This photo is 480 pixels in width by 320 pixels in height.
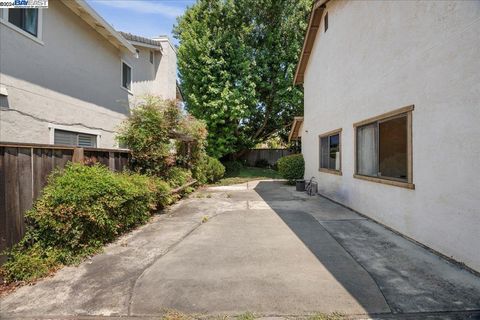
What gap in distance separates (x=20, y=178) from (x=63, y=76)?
4.65 meters

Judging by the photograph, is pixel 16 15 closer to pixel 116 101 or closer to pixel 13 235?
pixel 116 101

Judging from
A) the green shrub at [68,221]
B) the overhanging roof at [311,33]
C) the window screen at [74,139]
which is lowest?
the green shrub at [68,221]

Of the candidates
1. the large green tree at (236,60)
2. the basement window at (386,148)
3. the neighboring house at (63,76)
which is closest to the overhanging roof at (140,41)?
the neighboring house at (63,76)

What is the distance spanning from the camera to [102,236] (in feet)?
14.6

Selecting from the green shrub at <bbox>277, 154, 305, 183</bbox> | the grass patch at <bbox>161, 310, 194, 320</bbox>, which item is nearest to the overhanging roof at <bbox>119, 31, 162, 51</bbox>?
A: the green shrub at <bbox>277, 154, 305, 183</bbox>

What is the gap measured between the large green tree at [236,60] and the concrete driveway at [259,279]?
11.0 m

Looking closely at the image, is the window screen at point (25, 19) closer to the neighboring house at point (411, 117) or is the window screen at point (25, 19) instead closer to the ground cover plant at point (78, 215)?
the ground cover plant at point (78, 215)

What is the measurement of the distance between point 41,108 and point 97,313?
5733 mm

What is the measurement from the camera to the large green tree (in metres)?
14.9

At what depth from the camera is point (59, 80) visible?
687 cm

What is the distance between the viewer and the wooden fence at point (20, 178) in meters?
3.34

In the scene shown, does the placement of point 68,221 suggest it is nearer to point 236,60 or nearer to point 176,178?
point 176,178

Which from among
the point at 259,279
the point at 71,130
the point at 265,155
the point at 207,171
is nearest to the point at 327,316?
the point at 259,279

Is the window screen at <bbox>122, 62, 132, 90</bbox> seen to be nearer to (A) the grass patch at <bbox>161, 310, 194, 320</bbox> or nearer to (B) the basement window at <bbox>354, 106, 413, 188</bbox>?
(B) the basement window at <bbox>354, 106, 413, 188</bbox>
